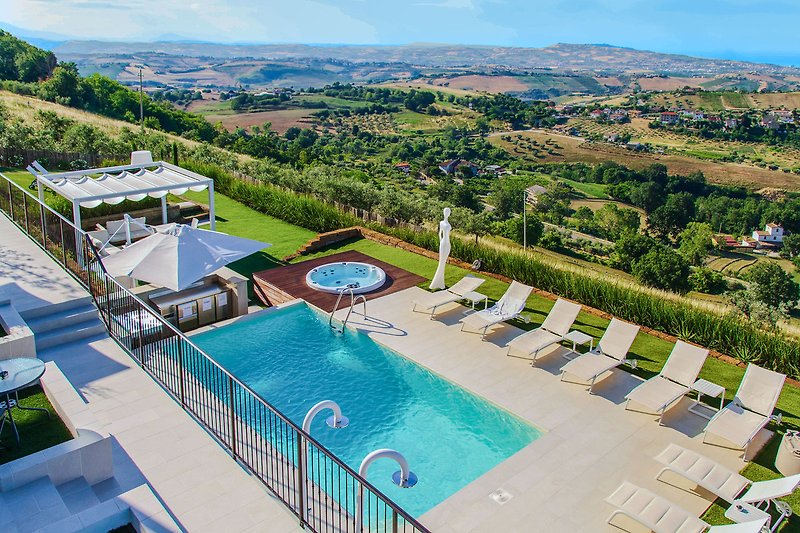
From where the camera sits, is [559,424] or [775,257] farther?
[775,257]

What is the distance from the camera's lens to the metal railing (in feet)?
17.9

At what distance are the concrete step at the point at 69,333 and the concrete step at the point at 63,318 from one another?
0.05 meters

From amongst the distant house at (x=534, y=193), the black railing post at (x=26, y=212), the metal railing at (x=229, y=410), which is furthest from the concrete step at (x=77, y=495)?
the distant house at (x=534, y=193)

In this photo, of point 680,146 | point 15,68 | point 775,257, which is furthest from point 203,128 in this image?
point 680,146

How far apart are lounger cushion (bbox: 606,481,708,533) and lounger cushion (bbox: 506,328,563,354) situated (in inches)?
141

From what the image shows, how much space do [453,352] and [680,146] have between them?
410 ft

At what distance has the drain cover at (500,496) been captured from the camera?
6629mm

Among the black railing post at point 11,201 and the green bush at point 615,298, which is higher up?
the black railing post at point 11,201

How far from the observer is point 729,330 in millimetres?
10508

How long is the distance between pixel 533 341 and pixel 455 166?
85184 mm

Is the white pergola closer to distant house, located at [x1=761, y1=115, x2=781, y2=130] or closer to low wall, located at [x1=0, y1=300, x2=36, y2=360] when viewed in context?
low wall, located at [x1=0, y1=300, x2=36, y2=360]

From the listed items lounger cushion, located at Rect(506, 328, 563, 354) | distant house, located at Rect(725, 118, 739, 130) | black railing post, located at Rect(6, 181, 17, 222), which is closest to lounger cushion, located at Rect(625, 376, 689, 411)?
lounger cushion, located at Rect(506, 328, 563, 354)

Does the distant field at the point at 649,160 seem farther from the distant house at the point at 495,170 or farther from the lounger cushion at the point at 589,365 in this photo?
the lounger cushion at the point at 589,365

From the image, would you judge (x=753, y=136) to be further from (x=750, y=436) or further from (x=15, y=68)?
(x=750, y=436)
